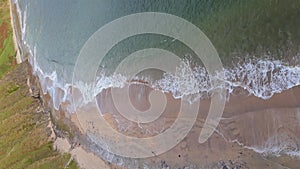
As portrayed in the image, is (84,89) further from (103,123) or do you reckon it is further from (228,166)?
(228,166)

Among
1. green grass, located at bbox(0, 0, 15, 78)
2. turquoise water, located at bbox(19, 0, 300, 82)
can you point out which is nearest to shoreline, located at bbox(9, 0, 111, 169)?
turquoise water, located at bbox(19, 0, 300, 82)

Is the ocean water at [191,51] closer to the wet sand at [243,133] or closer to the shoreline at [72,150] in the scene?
the wet sand at [243,133]

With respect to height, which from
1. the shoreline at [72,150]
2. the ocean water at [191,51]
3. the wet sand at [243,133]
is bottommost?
the shoreline at [72,150]

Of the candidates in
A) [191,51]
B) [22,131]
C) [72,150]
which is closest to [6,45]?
[22,131]

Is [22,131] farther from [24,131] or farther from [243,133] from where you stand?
[243,133]

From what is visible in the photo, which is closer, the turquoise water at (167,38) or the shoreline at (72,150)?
the turquoise water at (167,38)

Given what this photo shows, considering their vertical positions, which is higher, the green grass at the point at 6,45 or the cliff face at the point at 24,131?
the green grass at the point at 6,45

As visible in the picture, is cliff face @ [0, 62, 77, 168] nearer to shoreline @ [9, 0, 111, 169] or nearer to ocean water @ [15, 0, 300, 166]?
shoreline @ [9, 0, 111, 169]

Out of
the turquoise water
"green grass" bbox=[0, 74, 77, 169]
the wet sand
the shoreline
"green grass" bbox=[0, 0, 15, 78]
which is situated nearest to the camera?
the wet sand

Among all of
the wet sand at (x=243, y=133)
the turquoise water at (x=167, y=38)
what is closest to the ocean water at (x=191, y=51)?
the turquoise water at (x=167, y=38)
